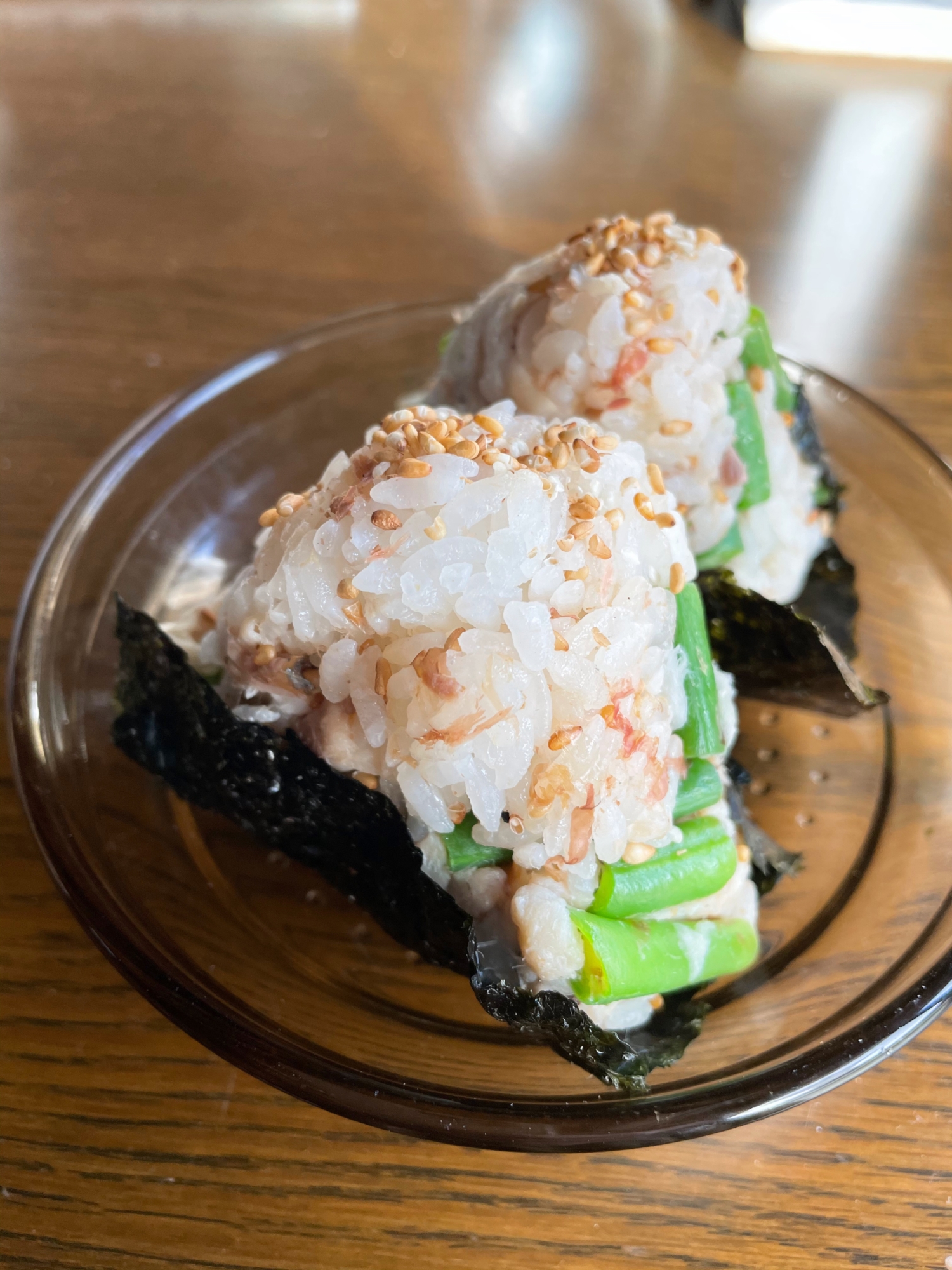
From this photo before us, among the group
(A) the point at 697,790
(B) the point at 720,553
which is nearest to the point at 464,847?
(A) the point at 697,790

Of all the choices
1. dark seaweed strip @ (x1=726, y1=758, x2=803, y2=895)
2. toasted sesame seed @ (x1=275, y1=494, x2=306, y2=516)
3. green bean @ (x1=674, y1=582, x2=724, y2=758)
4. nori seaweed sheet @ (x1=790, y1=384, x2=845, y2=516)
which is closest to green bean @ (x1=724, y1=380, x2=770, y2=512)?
nori seaweed sheet @ (x1=790, y1=384, x2=845, y2=516)

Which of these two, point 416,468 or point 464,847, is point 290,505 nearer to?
point 416,468

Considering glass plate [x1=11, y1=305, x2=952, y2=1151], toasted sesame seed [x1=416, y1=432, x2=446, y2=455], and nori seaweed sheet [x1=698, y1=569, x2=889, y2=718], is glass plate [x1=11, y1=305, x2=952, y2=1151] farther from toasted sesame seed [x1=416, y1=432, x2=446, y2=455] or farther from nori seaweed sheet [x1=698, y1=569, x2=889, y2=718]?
toasted sesame seed [x1=416, y1=432, x2=446, y2=455]

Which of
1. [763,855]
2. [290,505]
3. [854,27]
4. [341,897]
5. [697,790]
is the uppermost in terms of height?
[854,27]

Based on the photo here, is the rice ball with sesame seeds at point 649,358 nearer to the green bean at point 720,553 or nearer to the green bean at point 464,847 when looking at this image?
the green bean at point 720,553

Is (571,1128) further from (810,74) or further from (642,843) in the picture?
(810,74)

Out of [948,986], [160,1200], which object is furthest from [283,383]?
[948,986]
